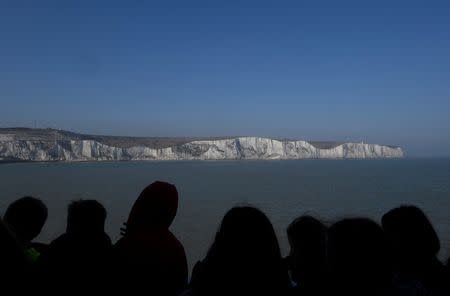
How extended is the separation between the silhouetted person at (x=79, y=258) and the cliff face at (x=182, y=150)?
90053 mm

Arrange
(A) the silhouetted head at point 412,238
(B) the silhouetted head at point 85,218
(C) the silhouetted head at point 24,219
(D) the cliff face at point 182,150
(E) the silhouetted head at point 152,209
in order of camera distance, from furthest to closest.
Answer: (D) the cliff face at point 182,150
(C) the silhouetted head at point 24,219
(E) the silhouetted head at point 152,209
(B) the silhouetted head at point 85,218
(A) the silhouetted head at point 412,238

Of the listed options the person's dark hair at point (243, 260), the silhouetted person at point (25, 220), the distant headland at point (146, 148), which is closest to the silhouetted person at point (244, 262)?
the person's dark hair at point (243, 260)

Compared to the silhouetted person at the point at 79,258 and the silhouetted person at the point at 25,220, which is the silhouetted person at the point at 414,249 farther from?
the silhouetted person at the point at 25,220

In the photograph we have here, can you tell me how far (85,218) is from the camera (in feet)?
7.59

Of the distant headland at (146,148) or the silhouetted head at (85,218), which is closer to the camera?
the silhouetted head at (85,218)

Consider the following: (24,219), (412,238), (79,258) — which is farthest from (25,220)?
(412,238)

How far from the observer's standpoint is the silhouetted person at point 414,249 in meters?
1.94

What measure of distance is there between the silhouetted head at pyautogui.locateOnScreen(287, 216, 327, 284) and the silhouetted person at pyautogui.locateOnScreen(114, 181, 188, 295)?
61 centimetres

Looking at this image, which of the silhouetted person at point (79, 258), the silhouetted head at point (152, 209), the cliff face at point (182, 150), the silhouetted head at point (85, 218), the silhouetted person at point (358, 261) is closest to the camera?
the silhouetted person at point (358, 261)

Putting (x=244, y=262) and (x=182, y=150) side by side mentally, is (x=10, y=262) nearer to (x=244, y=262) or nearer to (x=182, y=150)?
(x=244, y=262)

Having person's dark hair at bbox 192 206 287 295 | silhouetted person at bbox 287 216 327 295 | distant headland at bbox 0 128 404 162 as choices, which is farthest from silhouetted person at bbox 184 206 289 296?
distant headland at bbox 0 128 404 162

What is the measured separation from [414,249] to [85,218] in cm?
162

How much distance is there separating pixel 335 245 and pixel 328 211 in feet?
58.9

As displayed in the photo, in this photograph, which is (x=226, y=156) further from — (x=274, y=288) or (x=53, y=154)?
(x=274, y=288)
